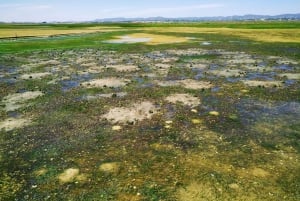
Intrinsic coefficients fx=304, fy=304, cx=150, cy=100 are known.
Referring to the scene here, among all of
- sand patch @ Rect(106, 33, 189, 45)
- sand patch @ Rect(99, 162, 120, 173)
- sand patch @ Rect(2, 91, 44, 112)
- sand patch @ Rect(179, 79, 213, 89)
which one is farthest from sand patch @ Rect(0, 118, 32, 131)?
sand patch @ Rect(106, 33, 189, 45)

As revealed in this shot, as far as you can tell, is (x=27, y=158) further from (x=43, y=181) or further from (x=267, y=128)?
(x=267, y=128)

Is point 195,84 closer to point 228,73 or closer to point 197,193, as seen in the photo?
point 228,73

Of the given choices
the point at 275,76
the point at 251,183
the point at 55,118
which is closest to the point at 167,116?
the point at 55,118

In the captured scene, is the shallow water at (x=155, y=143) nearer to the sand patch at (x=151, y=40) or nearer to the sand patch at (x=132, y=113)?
the sand patch at (x=132, y=113)

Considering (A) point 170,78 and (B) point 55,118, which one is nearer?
(B) point 55,118

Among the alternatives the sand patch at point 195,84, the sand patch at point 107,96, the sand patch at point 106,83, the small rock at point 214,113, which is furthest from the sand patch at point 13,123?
the sand patch at point 195,84

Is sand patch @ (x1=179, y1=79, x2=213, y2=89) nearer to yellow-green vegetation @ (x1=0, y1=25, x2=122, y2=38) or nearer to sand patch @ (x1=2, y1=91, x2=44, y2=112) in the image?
sand patch @ (x1=2, y1=91, x2=44, y2=112)

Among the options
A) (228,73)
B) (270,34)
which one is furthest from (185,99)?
(270,34)
